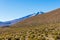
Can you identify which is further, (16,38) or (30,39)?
(16,38)

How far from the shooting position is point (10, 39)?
30.2 meters

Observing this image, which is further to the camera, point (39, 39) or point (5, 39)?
point (5, 39)

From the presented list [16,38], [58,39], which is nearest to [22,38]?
[16,38]

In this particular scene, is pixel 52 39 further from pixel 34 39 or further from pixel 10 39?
pixel 10 39

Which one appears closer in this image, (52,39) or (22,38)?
(52,39)

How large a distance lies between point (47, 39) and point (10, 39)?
4.97 meters

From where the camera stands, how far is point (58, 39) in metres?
28.0

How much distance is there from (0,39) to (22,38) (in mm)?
2722

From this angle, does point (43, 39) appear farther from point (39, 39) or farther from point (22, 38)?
point (22, 38)

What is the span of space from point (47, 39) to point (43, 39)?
0.60m

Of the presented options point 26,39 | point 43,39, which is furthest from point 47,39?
point 26,39

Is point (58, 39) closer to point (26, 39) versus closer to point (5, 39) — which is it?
point (26, 39)

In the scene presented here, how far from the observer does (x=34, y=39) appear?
2781 centimetres

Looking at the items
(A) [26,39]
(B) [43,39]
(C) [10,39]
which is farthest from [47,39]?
(C) [10,39]
